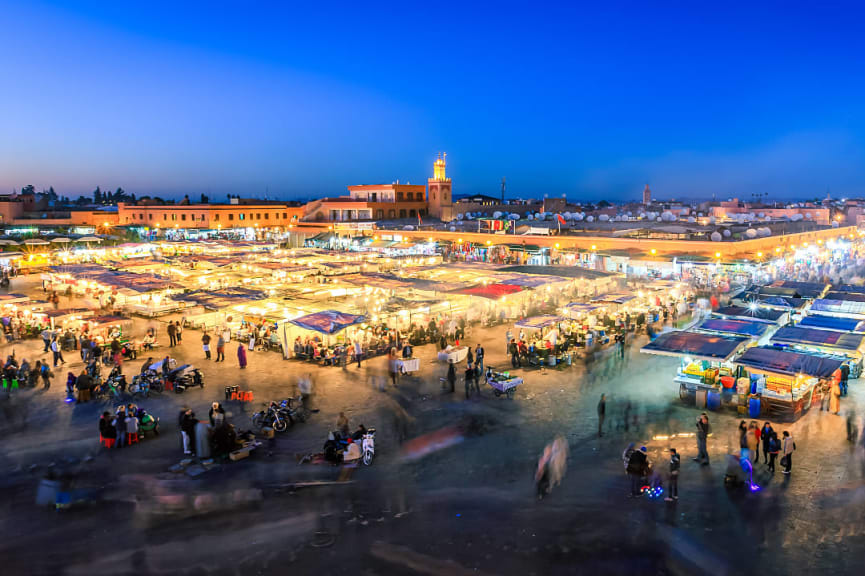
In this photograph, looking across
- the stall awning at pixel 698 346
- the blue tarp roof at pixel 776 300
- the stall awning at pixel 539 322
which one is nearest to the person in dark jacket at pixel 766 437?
the stall awning at pixel 698 346

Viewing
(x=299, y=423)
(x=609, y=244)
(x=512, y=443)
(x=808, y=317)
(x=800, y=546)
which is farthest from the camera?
(x=609, y=244)

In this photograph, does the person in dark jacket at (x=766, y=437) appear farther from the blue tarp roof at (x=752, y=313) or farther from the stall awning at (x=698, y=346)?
the blue tarp roof at (x=752, y=313)

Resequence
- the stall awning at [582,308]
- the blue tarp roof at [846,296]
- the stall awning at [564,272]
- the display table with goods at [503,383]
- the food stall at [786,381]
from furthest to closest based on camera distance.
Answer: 1. the stall awning at [564,272]
2. the stall awning at [582,308]
3. the blue tarp roof at [846,296]
4. the display table with goods at [503,383]
5. the food stall at [786,381]

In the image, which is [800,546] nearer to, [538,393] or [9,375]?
[538,393]

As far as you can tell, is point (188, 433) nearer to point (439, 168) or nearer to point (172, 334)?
point (172, 334)

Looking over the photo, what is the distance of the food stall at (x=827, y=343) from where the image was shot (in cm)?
1170

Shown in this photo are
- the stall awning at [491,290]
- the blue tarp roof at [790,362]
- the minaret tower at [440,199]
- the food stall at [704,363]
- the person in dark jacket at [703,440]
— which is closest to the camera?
the person in dark jacket at [703,440]

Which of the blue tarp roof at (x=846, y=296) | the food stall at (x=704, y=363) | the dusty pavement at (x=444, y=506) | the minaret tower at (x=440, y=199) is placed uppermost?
the minaret tower at (x=440, y=199)

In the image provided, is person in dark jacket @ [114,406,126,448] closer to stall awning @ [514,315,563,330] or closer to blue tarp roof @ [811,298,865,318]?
stall awning @ [514,315,563,330]

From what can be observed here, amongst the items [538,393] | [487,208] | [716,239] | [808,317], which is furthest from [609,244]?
[487,208]

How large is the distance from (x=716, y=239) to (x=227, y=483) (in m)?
26.4

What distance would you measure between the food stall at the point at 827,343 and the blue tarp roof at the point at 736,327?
15.9 inches

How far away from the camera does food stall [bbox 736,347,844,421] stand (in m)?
9.95

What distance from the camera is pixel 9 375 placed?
12.5 metres
